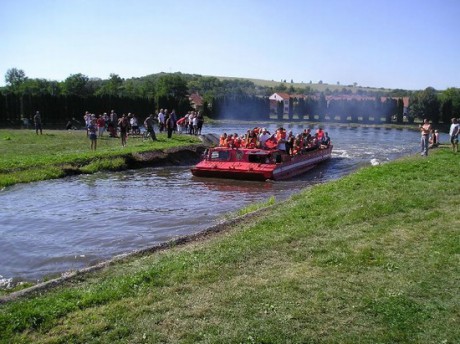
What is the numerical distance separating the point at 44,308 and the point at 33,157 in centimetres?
1810

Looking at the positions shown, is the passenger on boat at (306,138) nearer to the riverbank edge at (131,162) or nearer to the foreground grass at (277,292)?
the riverbank edge at (131,162)

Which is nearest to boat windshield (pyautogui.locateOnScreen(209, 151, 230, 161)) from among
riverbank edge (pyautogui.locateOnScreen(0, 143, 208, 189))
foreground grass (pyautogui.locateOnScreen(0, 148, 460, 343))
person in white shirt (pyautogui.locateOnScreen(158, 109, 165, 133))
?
riverbank edge (pyautogui.locateOnScreen(0, 143, 208, 189))

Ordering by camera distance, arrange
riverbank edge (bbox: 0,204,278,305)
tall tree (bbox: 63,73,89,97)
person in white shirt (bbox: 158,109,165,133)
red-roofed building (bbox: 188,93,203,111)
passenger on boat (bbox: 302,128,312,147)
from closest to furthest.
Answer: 1. riverbank edge (bbox: 0,204,278,305)
2. passenger on boat (bbox: 302,128,312,147)
3. person in white shirt (bbox: 158,109,165,133)
4. red-roofed building (bbox: 188,93,203,111)
5. tall tree (bbox: 63,73,89,97)

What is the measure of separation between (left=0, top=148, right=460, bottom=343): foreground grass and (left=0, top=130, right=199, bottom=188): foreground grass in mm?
12740

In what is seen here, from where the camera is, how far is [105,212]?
1484 centimetres

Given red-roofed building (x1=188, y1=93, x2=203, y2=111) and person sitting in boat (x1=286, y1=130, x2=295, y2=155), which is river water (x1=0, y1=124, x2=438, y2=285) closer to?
person sitting in boat (x1=286, y1=130, x2=295, y2=155)

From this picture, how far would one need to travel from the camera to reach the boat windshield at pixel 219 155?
2277cm

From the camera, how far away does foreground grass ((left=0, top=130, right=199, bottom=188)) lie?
20094 millimetres

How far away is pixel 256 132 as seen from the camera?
2514cm

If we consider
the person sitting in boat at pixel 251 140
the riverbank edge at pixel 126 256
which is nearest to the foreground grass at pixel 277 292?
the riverbank edge at pixel 126 256

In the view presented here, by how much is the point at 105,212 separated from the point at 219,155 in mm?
Result: 8923

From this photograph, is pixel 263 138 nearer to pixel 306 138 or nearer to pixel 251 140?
pixel 251 140

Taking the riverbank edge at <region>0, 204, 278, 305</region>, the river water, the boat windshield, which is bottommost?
the river water

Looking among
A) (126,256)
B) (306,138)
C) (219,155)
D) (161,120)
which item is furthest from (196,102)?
(126,256)
